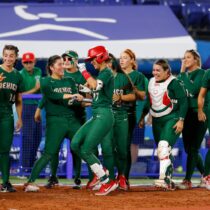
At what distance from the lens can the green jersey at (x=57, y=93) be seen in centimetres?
1125

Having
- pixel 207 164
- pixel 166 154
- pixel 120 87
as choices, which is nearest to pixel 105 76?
pixel 120 87

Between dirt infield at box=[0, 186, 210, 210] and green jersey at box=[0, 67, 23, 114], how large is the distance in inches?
45.9

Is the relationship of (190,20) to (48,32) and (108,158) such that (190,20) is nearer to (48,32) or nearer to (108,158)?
(48,32)

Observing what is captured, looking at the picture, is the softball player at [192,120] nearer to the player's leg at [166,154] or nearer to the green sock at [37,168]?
the player's leg at [166,154]

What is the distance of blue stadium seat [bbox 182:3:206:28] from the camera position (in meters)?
19.7

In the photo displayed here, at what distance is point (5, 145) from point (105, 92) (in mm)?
1579

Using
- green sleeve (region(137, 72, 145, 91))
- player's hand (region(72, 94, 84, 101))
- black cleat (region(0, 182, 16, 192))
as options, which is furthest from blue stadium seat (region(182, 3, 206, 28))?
black cleat (region(0, 182, 16, 192))

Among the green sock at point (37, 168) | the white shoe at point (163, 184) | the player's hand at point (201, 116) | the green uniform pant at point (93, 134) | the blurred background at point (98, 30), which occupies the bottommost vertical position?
the white shoe at point (163, 184)

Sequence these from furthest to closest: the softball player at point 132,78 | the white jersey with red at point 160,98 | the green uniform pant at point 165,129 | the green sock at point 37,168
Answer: the softball player at point 132,78, the white jersey with red at point 160,98, the green uniform pant at point 165,129, the green sock at point 37,168

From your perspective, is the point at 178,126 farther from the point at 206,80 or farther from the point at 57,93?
the point at 57,93

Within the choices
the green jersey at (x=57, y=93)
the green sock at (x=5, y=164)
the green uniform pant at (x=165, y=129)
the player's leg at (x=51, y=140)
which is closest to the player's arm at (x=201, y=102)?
the green uniform pant at (x=165, y=129)

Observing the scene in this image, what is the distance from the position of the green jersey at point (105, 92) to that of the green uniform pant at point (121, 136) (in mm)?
795

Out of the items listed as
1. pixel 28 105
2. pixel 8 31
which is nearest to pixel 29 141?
pixel 28 105

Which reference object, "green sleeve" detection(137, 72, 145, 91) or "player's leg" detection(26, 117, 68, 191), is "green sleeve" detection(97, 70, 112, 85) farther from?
"player's leg" detection(26, 117, 68, 191)
